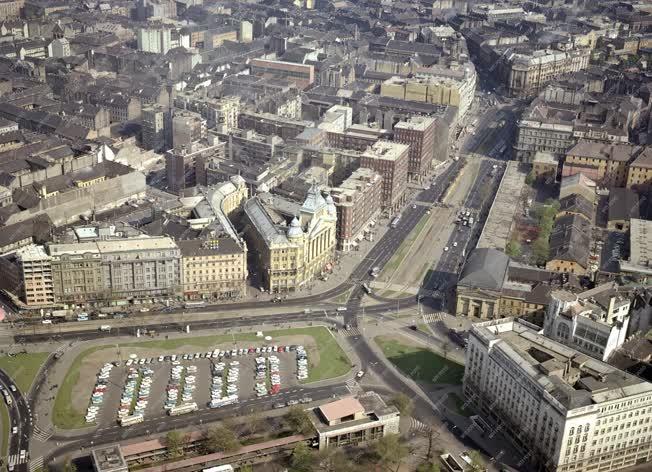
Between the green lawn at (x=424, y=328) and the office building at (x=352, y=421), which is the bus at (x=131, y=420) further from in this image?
the green lawn at (x=424, y=328)

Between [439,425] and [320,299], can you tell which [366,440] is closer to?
[439,425]

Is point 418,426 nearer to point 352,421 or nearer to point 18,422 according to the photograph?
point 352,421

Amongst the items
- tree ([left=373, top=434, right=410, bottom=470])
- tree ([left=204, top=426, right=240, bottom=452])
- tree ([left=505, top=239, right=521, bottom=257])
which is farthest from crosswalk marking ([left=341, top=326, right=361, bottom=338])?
tree ([left=505, top=239, right=521, bottom=257])

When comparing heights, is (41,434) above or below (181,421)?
below

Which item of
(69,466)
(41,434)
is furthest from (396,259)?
(69,466)

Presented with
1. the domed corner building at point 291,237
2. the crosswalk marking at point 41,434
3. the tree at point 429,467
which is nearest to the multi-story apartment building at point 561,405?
the tree at point 429,467

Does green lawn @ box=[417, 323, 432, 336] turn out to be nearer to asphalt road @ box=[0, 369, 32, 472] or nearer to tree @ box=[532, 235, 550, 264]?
tree @ box=[532, 235, 550, 264]
